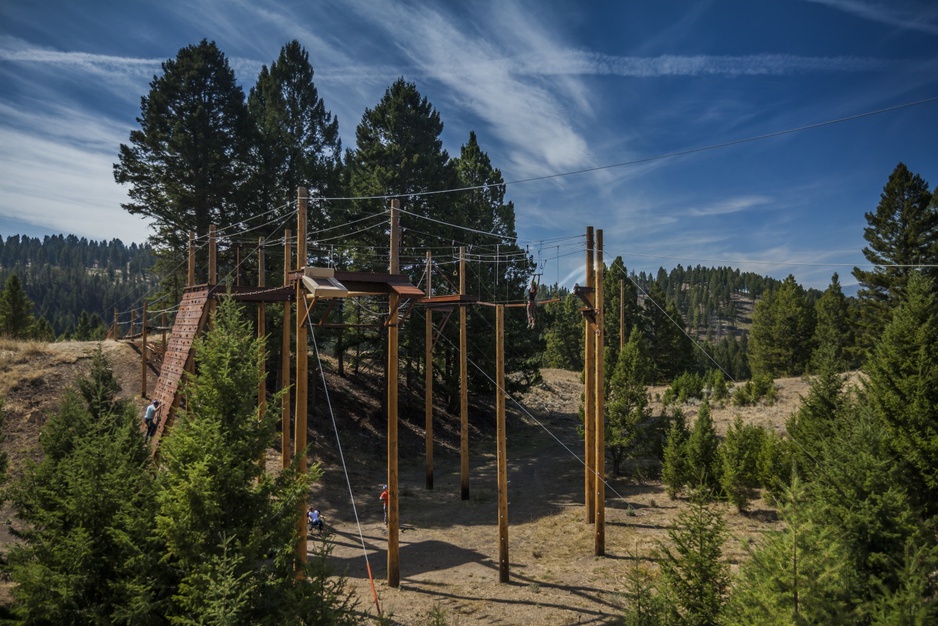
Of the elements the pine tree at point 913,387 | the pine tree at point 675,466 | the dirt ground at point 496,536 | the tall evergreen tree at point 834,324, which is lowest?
the dirt ground at point 496,536

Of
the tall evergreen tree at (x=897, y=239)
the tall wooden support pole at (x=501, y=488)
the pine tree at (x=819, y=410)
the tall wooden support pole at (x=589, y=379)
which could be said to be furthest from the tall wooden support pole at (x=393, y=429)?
the tall evergreen tree at (x=897, y=239)

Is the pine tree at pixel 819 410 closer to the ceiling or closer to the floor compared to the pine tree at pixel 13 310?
closer to the floor

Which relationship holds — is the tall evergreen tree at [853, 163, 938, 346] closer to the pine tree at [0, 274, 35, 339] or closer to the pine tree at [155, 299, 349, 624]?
the pine tree at [155, 299, 349, 624]

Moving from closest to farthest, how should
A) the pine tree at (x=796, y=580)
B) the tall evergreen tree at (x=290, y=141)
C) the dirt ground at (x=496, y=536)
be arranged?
the pine tree at (x=796, y=580)
the dirt ground at (x=496, y=536)
the tall evergreen tree at (x=290, y=141)

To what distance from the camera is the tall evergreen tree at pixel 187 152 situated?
2264 centimetres

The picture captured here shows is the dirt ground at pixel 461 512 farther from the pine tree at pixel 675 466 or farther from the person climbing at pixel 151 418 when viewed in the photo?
the person climbing at pixel 151 418

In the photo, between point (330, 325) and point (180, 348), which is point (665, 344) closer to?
point (330, 325)

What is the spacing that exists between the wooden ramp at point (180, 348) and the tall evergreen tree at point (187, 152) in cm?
1058

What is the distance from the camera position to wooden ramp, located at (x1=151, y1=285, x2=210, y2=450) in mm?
12141

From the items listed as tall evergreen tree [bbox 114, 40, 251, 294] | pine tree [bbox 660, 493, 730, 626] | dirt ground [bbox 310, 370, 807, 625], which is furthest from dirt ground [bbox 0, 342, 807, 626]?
tall evergreen tree [bbox 114, 40, 251, 294]

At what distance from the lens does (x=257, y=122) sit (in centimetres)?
2695

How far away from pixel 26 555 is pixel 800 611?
1079 cm

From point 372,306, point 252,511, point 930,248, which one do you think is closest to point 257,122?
point 372,306

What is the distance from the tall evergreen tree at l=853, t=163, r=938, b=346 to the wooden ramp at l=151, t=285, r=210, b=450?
3460cm
